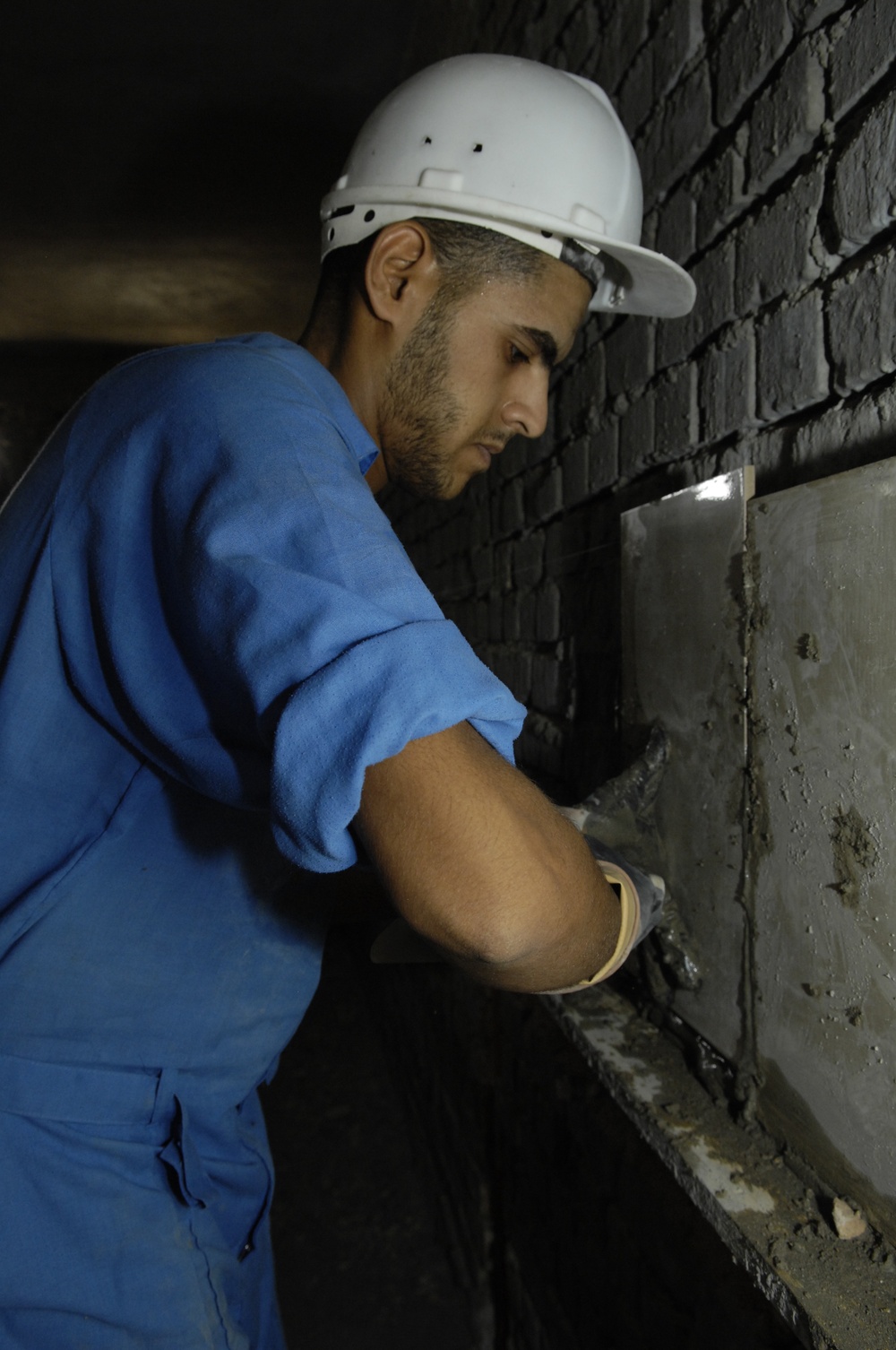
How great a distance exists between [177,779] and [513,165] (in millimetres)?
984

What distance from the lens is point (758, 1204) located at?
3.47 ft

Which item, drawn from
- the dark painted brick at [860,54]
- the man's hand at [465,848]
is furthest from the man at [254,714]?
the dark painted brick at [860,54]

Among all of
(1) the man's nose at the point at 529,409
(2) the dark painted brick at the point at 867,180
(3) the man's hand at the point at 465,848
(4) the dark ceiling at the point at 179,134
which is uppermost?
(4) the dark ceiling at the point at 179,134

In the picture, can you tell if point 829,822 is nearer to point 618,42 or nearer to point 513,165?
point 513,165

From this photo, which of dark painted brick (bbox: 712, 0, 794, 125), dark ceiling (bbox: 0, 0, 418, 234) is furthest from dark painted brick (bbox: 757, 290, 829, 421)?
dark ceiling (bbox: 0, 0, 418, 234)

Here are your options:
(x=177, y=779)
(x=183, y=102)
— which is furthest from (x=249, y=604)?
(x=183, y=102)

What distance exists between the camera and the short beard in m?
1.24

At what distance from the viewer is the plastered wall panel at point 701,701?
46.4 inches

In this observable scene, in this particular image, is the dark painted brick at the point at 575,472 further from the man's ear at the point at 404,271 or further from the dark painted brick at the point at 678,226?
the man's ear at the point at 404,271

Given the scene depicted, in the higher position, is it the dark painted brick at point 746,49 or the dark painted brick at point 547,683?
the dark painted brick at point 746,49

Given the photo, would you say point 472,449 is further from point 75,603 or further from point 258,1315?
point 258,1315

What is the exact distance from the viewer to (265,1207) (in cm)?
132

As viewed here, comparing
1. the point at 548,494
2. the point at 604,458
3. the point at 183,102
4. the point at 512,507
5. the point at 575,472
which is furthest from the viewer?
the point at 183,102

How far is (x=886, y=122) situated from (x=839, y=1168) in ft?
3.77
